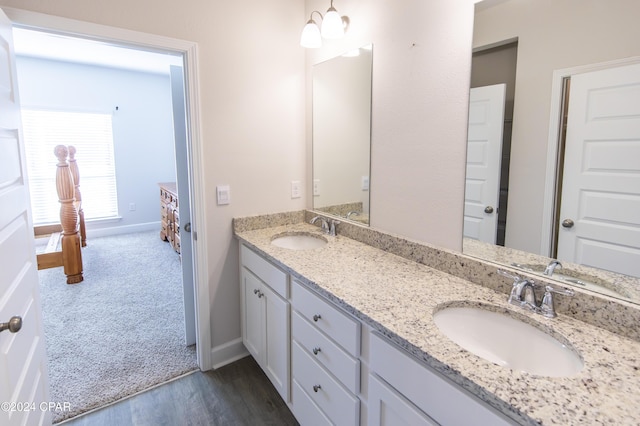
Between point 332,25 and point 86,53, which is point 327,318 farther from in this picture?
point 86,53

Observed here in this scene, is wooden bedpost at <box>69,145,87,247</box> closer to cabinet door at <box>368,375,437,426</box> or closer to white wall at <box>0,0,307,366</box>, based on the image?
white wall at <box>0,0,307,366</box>

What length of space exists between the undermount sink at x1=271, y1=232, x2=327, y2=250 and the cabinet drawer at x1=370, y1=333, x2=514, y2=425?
3.65 feet

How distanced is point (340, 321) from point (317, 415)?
54 cm

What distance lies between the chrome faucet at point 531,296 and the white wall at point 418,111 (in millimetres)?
339

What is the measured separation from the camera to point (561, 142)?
3.71ft

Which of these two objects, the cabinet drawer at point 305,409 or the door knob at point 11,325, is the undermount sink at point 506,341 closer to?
the cabinet drawer at point 305,409

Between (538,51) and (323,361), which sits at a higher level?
(538,51)

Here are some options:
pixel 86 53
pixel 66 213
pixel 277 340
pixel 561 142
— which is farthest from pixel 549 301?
pixel 86 53

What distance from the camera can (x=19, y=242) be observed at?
1271 mm

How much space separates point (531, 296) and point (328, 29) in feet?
5.34

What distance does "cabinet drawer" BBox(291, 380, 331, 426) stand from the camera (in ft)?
4.90

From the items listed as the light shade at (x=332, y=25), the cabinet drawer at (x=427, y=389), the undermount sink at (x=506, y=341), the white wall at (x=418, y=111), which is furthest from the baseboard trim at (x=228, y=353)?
the light shade at (x=332, y=25)

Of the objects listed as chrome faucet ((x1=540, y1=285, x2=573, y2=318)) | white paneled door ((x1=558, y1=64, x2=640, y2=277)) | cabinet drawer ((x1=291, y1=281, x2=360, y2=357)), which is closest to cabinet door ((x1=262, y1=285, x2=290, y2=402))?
cabinet drawer ((x1=291, y1=281, x2=360, y2=357))

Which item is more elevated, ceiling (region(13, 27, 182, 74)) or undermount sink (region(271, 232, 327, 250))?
ceiling (region(13, 27, 182, 74))
